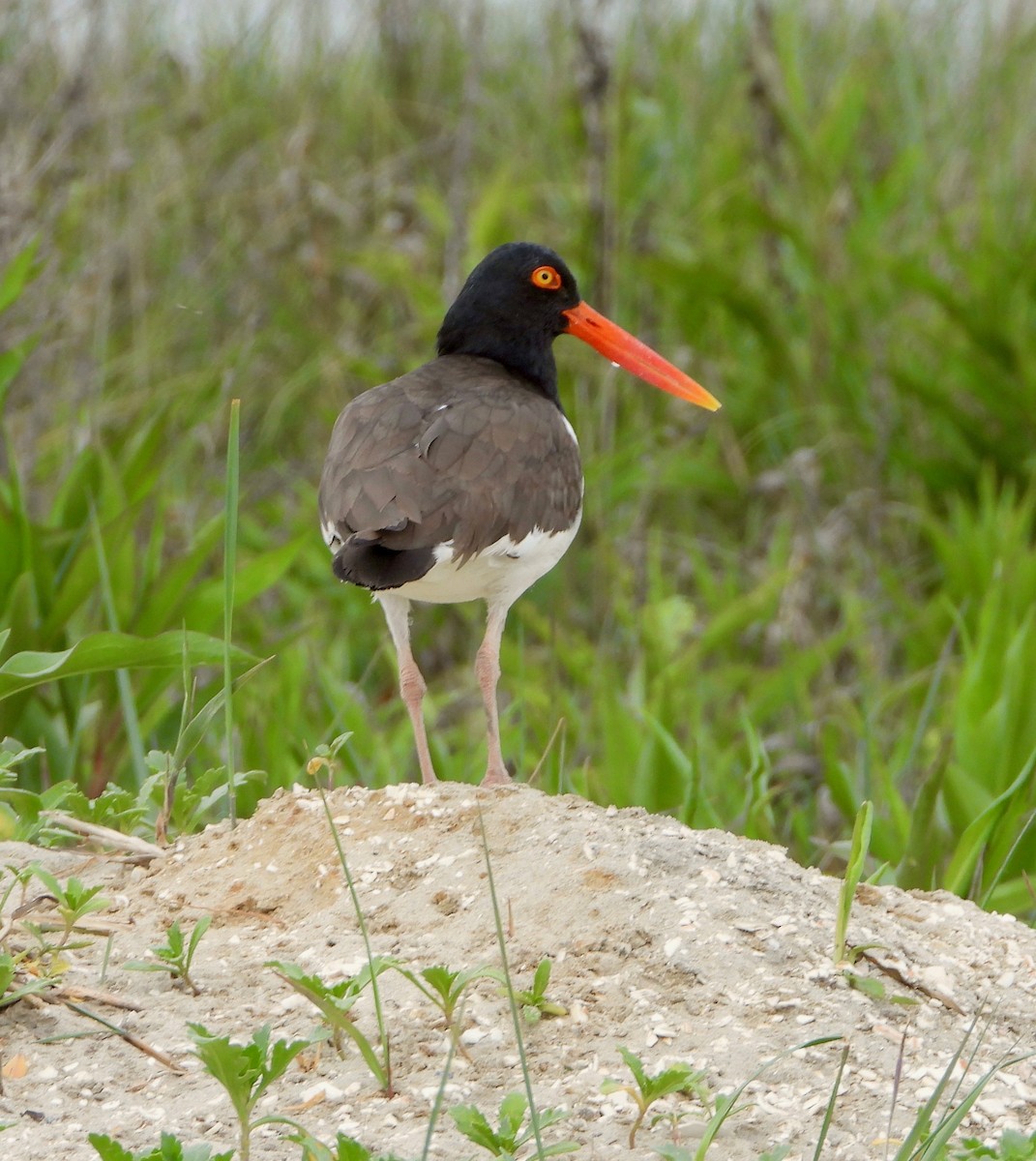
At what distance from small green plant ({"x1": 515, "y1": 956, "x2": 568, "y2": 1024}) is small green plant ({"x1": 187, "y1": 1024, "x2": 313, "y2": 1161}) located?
1.14ft

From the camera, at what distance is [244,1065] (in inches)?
70.7

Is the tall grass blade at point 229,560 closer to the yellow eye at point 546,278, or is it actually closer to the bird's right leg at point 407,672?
the bird's right leg at point 407,672

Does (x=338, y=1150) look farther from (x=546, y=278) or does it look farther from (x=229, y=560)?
(x=546, y=278)

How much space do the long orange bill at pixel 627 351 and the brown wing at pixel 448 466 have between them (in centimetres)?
49

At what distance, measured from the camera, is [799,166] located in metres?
6.80

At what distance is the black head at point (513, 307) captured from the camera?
13.2 feet

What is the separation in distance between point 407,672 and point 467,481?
1.78 feet

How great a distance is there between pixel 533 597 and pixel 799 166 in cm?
228

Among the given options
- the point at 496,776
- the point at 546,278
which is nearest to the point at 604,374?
the point at 546,278

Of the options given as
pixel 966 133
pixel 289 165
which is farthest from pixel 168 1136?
pixel 966 133

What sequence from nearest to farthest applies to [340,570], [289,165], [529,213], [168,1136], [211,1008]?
[168,1136]
[211,1008]
[340,570]
[289,165]
[529,213]

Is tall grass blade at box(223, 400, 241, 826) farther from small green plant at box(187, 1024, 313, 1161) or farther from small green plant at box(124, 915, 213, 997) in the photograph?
small green plant at box(187, 1024, 313, 1161)

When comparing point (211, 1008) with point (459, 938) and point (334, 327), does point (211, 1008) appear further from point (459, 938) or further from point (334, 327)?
point (334, 327)

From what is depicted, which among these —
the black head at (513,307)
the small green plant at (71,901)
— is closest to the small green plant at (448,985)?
the small green plant at (71,901)
